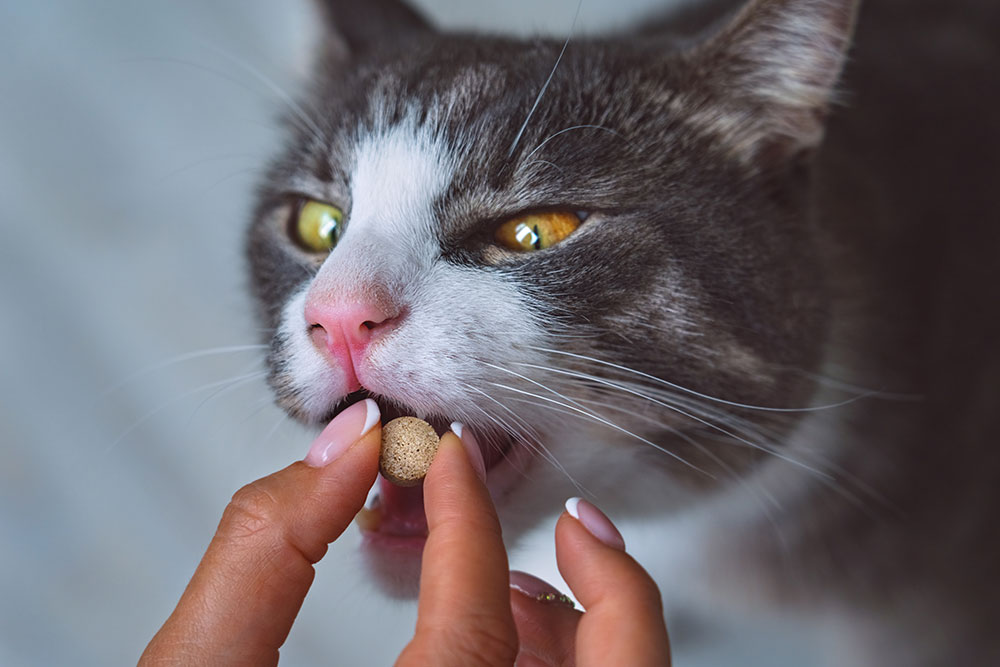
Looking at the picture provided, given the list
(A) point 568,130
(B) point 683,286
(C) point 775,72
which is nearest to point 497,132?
(A) point 568,130

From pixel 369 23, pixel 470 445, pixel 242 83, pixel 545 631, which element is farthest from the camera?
pixel 242 83

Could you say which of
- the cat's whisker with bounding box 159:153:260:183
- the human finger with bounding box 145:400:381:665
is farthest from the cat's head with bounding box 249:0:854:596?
the cat's whisker with bounding box 159:153:260:183

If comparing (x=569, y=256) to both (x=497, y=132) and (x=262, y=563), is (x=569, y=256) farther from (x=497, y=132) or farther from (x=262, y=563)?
(x=262, y=563)

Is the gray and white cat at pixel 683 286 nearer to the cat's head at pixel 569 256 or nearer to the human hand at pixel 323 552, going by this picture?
the cat's head at pixel 569 256

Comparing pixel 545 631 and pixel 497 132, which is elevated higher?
pixel 497 132

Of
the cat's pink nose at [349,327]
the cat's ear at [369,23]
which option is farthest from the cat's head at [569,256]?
the cat's ear at [369,23]

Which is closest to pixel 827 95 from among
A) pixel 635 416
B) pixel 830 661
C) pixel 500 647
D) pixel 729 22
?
pixel 729 22

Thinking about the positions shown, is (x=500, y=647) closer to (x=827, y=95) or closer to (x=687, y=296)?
(x=687, y=296)
